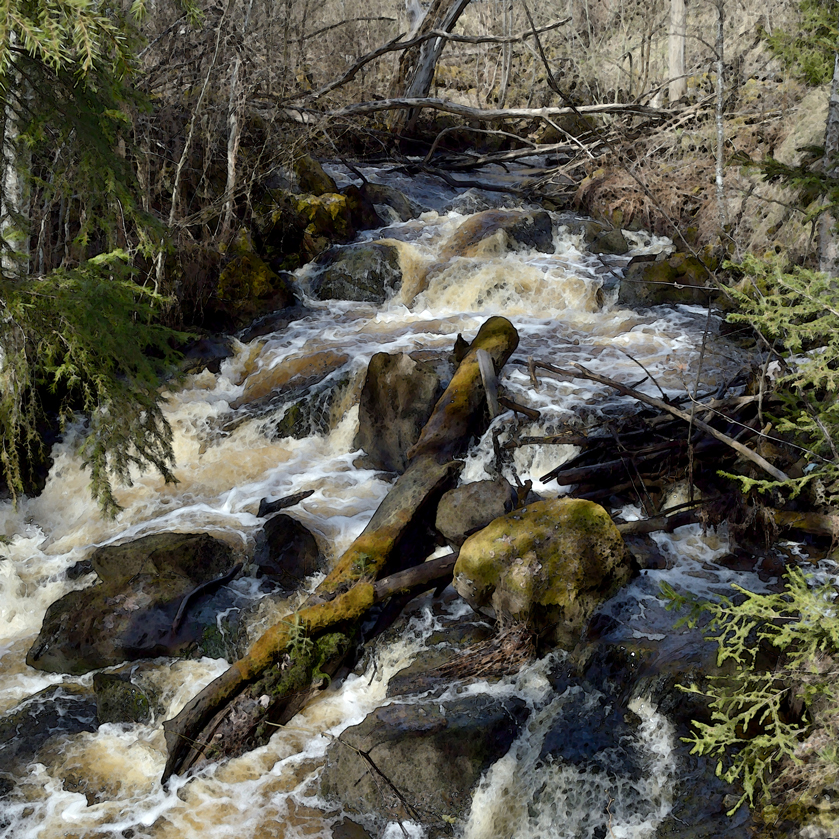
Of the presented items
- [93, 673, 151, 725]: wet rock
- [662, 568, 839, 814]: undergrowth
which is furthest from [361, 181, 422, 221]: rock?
[662, 568, 839, 814]: undergrowth

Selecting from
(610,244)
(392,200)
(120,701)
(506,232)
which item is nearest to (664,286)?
(610,244)

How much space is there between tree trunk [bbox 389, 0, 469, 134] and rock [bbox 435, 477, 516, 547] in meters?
12.0

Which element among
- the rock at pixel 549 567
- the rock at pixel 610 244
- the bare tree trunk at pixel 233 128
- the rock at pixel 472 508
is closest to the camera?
the rock at pixel 549 567

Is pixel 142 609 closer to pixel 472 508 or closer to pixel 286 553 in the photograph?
pixel 286 553

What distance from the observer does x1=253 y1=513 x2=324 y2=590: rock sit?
21.4ft

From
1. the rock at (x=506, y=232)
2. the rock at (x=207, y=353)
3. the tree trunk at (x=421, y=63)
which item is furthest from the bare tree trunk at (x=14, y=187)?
the tree trunk at (x=421, y=63)

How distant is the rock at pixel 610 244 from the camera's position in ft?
43.0

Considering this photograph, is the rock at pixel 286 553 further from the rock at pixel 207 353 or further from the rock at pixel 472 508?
the rock at pixel 207 353

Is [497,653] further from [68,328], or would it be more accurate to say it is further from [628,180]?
[628,180]

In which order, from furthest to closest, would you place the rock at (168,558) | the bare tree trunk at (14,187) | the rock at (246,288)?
the rock at (246,288) → the rock at (168,558) → the bare tree trunk at (14,187)

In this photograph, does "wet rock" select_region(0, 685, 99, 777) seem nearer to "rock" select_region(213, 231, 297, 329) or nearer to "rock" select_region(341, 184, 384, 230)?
"rock" select_region(213, 231, 297, 329)

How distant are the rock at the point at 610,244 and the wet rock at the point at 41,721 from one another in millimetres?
10840

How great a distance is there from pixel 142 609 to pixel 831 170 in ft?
20.0

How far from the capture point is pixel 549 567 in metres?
5.02
